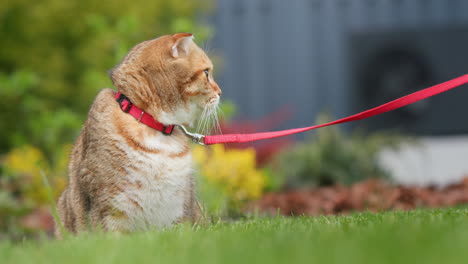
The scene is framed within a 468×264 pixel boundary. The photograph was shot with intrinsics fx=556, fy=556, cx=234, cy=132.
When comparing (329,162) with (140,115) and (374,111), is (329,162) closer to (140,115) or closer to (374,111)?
(374,111)

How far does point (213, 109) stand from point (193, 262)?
4.17ft

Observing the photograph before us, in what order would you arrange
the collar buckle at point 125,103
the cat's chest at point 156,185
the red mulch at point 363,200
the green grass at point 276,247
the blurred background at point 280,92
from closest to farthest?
the green grass at point 276,247
the cat's chest at point 156,185
the collar buckle at point 125,103
the red mulch at point 363,200
the blurred background at point 280,92

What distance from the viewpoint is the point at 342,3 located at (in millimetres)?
8891

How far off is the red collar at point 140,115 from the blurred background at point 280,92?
2.97 ft

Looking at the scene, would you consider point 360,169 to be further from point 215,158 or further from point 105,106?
point 105,106

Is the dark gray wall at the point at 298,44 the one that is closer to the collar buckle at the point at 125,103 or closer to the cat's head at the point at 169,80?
the cat's head at the point at 169,80

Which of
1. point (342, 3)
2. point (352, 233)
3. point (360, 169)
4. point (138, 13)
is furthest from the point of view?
point (342, 3)

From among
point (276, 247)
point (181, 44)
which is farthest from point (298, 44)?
point (276, 247)

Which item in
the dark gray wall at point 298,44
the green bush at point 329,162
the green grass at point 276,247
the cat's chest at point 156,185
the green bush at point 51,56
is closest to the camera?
the green grass at point 276,247

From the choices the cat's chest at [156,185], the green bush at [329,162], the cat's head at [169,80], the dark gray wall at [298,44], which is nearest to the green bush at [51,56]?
the dark gray wall at [298,44]

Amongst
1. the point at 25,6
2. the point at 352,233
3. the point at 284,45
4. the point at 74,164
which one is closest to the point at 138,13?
the point at 25,6

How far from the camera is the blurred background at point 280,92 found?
503 cm

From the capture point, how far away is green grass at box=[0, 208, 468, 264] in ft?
4.78

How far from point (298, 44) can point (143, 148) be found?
22.5 ft
